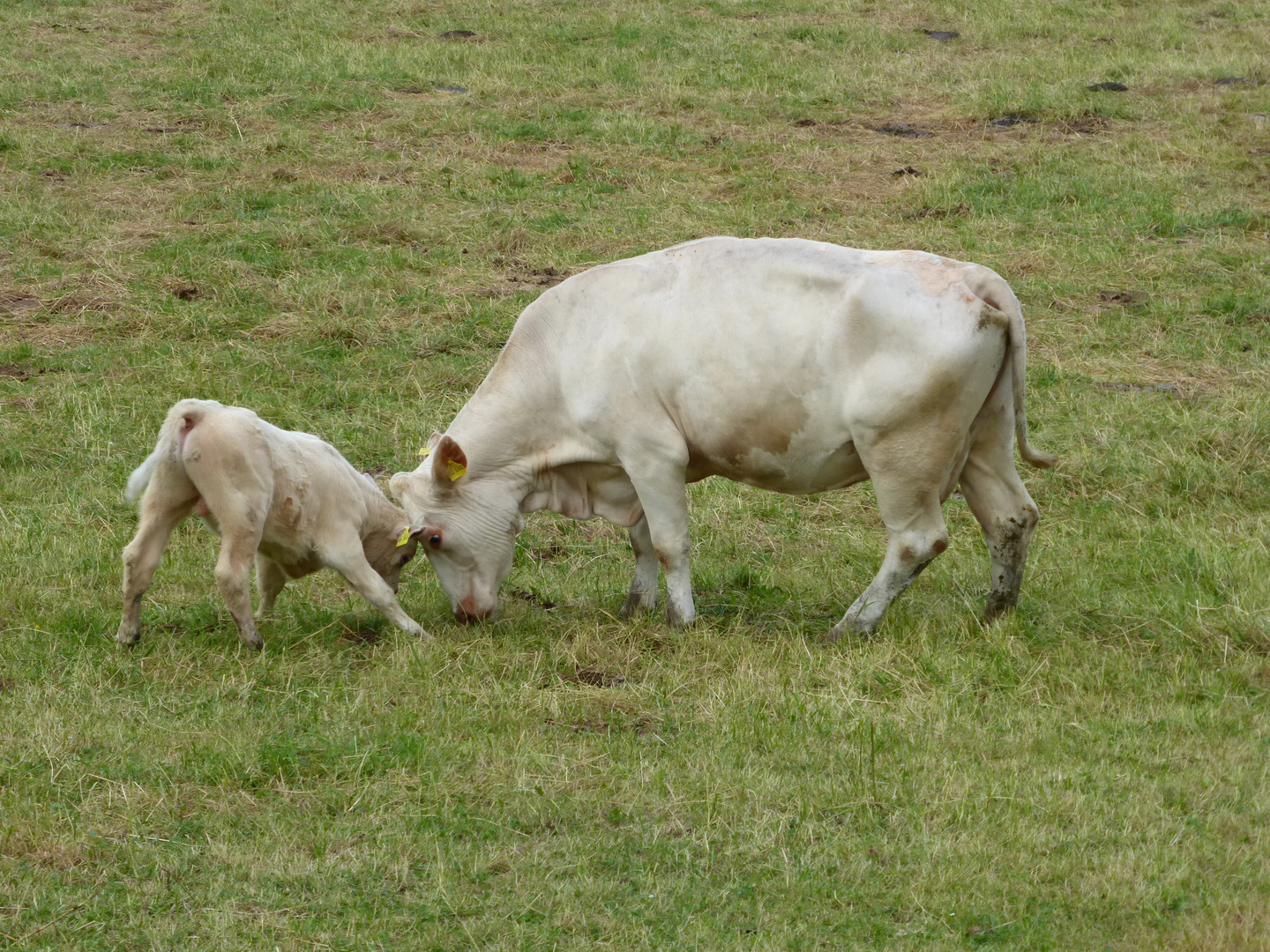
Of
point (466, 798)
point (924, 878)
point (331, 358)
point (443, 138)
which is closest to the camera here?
point (924, 878)

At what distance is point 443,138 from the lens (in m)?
16.0

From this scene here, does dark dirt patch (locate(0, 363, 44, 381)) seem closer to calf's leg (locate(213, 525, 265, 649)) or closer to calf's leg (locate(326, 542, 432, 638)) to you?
calf's leg (locate(326, 542, 432, 638))

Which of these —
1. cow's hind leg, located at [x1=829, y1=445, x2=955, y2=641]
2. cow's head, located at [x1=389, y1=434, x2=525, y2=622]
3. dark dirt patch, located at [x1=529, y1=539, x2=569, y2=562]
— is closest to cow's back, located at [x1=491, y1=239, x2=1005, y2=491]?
cow's hind leg, located at [x1=829, y1=445, x2=955, y2=641]

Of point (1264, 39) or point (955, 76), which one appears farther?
point (1264, 39)

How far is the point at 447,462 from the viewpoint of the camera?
7309 millimetres

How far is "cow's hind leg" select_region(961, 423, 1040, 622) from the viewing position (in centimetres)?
710

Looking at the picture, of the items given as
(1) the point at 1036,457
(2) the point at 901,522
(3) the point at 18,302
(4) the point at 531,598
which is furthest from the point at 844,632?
(3) the point at 18,302

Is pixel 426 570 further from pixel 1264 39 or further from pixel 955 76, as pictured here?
pixel 1264 39

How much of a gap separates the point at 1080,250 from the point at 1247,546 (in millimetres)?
5793

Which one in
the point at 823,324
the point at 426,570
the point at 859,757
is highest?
the point at 823,324

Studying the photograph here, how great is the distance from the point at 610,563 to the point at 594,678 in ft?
6.09

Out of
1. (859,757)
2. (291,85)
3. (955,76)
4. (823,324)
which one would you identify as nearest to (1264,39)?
(955,76)

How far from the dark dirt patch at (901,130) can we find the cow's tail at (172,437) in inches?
446

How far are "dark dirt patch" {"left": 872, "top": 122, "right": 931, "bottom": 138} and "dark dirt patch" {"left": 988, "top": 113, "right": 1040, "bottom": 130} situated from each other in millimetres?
805
